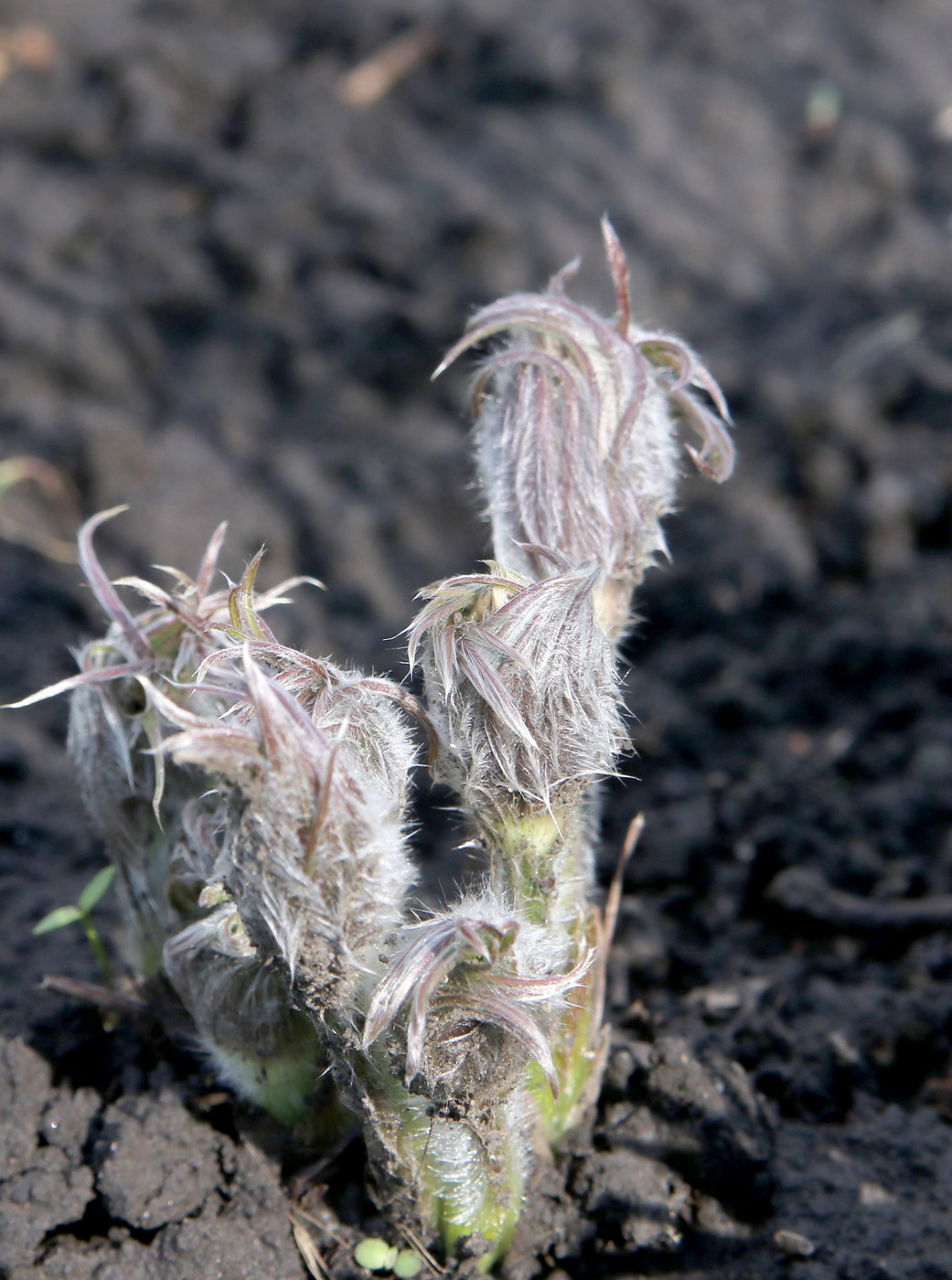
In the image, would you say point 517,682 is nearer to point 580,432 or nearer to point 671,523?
point 580,432

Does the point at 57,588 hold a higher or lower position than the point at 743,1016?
higher

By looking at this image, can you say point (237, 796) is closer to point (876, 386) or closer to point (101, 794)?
point (101, 794)

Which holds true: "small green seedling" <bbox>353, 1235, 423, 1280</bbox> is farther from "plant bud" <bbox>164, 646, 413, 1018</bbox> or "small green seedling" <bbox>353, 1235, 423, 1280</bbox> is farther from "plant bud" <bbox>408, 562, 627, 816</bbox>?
→ "plant bud" <bbox>408, 562, 627, 816</bbox>

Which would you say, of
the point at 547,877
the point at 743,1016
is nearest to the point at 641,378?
the point at 547,877

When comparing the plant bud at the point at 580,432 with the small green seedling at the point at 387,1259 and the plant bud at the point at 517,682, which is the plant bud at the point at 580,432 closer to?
the plant bud at the point at 517,682

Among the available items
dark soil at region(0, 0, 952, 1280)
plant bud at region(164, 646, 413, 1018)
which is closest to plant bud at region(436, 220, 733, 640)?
plant bud at region(164, 646, 413, 1018)

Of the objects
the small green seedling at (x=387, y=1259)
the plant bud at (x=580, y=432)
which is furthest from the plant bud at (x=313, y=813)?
the small green seedling at (x=387, y=1259)
